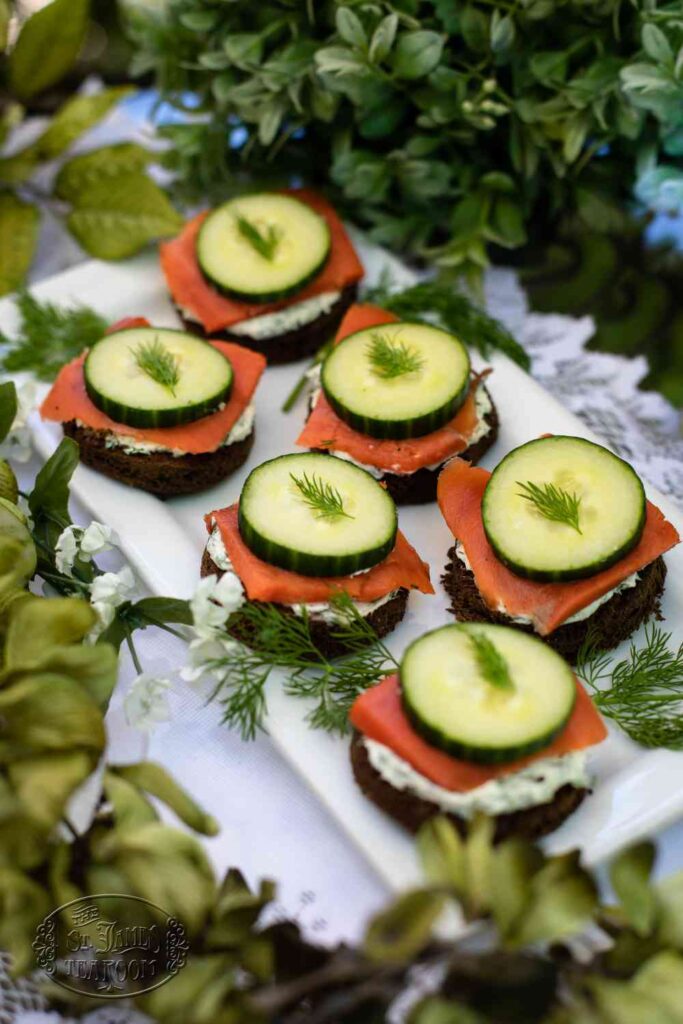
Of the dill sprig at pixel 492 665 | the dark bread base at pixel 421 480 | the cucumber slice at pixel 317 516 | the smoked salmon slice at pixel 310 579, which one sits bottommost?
the dark bread base at pixel 421 480

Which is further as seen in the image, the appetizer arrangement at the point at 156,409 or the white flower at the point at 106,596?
the appetizer arrangement at the point at 156,409

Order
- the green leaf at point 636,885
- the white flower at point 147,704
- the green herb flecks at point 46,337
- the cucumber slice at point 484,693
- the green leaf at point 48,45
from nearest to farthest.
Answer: the green leaf at point 636,885 < the cucumber slice at point 484,693 < the white flower at point 147,704 < the green herb flecks at point 46,337 < the green leaf at point 48,45

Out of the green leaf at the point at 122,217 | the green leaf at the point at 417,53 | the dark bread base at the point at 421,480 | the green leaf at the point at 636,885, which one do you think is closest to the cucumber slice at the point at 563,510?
the dark bread base at the point at 421,480

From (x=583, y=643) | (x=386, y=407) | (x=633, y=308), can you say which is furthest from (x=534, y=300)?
(x=583, y=643)

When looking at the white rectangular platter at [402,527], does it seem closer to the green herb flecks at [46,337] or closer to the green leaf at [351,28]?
the green herb flecks at [46,337]

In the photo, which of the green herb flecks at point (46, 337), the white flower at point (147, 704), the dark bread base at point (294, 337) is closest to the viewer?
the white flower at point (147, 704)

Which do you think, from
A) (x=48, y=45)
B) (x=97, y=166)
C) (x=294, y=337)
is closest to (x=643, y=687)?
(x=294, y=337)

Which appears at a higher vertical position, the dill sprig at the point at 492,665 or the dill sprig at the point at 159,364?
the dill sprig at the point at 492,665

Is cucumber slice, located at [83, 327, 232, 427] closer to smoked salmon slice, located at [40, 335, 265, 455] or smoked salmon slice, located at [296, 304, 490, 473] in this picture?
smoked salmon slice, located at [40, 335, 265, 455]
